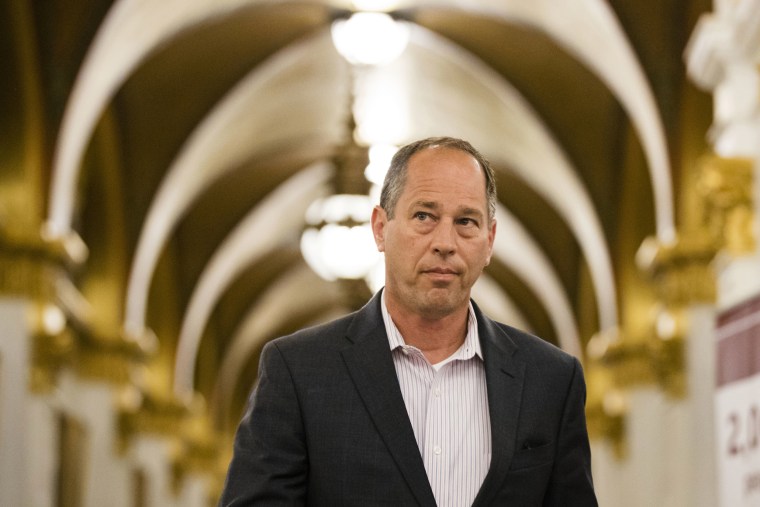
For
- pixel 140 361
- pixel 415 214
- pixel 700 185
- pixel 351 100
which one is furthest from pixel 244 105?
pixel 415 214

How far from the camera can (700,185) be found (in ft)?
26.4

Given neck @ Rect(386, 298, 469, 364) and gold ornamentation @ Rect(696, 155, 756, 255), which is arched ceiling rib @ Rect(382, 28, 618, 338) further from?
neck @ Rect(386, 298, 469, 364)

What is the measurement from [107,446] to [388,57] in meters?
5.05

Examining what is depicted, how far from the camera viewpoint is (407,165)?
8.62ft

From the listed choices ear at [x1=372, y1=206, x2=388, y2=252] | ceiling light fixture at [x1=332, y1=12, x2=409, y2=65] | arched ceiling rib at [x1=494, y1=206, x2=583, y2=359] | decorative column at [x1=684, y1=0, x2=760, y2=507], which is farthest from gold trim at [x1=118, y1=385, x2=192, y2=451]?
ear at [x1=372, y1=206, x2=388, y2=252]

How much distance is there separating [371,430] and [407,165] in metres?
0.48

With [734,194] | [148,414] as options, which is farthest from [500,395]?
[148,414]

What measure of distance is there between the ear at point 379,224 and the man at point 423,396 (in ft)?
0.10

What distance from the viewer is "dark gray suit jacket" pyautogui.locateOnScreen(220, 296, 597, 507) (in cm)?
248

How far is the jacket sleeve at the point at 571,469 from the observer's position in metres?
2.59

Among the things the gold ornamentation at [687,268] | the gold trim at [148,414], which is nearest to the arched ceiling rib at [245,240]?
the gold trim at [148,414]

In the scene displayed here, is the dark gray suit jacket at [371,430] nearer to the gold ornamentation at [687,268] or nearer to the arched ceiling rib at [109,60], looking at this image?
the gold ornamentation at [687,268]

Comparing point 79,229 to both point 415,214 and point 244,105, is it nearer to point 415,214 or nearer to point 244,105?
point 244,105

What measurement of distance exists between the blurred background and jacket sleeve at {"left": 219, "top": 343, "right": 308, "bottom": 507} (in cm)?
382
